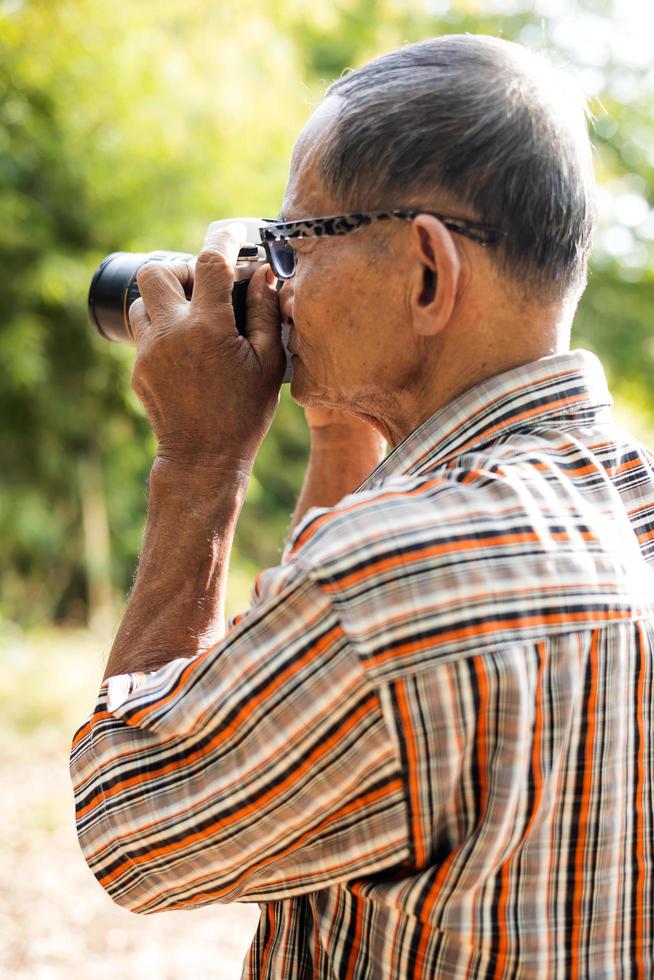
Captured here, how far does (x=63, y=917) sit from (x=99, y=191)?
3693mm

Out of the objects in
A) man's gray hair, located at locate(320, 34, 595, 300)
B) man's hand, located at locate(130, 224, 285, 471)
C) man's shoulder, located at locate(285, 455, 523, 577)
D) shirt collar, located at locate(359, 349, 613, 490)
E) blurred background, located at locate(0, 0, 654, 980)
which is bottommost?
man's shoulder, located at locate(285, 455, 523, 577)

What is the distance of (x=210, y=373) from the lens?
3.98 feet

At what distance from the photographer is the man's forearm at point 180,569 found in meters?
1.10

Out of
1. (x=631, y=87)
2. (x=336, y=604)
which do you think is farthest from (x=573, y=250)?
(x=631, y=87)

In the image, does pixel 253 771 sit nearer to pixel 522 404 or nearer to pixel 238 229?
Result: pixel 522 404

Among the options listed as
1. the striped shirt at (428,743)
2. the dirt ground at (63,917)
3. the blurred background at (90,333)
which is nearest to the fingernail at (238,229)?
the striped shirt at (428,743)

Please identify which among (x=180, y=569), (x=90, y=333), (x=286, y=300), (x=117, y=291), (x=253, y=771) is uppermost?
(x=90, y=333)

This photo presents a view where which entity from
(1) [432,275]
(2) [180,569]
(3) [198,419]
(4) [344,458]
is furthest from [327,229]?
(4) [344,458]

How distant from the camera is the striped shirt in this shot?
2.82ft

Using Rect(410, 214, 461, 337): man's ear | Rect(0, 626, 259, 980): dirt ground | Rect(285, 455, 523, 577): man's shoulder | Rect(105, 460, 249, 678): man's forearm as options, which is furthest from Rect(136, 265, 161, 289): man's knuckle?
Rect(0, 626, 259, 980): dirt ground

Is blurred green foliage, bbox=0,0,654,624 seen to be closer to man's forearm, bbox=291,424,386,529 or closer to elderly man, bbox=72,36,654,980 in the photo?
man's forearm, bbox=291,424,386,529

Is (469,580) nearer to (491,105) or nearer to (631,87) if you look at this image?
(491,105)

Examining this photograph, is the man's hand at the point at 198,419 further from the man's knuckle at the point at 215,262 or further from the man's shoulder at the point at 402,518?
the man's shoulder at the point at 402,518

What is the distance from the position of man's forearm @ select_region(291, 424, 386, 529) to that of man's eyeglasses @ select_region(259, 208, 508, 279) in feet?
1.36
